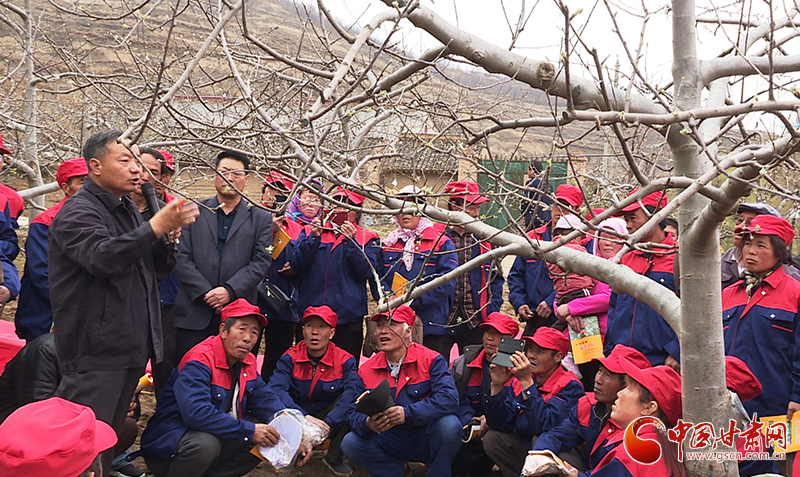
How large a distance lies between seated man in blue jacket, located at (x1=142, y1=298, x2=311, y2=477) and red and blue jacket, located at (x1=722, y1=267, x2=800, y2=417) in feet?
8.52

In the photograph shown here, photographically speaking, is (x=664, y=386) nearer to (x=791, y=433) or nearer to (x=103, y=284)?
(x=791, y=433)

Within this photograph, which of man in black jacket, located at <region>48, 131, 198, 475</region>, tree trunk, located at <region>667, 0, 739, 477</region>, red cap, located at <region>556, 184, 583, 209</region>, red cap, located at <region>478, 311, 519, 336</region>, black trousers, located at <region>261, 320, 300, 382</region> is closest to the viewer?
tree trunk, located at <region>667, 0, 739, 477</region>

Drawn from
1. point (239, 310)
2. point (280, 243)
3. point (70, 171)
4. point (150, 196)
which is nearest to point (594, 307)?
point (239, 310)

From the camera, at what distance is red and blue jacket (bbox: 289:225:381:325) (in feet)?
16.4

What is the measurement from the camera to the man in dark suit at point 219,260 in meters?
4.21

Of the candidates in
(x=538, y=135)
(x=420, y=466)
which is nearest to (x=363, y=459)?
(x=420, y=466)

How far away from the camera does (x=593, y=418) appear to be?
11.7ft

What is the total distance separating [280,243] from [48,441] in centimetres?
321

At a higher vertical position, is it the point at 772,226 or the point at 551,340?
the point at 772,226

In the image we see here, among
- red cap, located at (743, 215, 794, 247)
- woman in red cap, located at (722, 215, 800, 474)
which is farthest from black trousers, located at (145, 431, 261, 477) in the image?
red cap, located at (743, 215, 794, 247)

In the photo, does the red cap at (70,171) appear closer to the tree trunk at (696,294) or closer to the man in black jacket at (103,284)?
the man in black jacket at (103,284)

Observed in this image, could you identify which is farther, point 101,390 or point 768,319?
point 768,319

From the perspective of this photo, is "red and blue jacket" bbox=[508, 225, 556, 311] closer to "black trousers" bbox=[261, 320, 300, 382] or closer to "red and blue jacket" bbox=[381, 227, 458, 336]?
"red and blue jacket" bbox=[381, 227, 458, 336]

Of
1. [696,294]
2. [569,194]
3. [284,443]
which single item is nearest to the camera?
[696,294]
